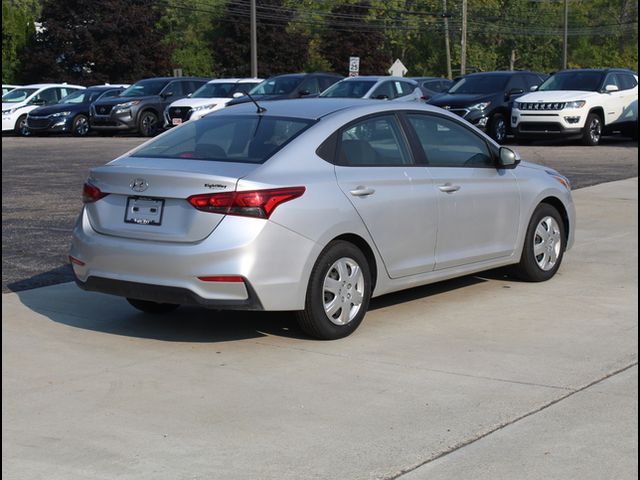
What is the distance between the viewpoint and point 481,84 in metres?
27.2

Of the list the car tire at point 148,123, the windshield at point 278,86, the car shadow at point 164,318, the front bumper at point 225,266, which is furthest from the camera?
the car tire at point 148,123

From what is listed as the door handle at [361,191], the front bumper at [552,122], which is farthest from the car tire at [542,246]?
the front bumper at [552,122]

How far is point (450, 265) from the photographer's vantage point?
8273mm

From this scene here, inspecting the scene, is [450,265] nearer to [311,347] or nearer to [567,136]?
[311,347]

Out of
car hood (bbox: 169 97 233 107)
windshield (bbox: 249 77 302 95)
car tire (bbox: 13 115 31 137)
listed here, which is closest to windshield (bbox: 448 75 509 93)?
windshield (bbox: 249 77 302 95)

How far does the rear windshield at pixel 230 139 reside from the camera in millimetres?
7413

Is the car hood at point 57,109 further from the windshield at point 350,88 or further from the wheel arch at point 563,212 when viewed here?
the wheel arch at point 563,212

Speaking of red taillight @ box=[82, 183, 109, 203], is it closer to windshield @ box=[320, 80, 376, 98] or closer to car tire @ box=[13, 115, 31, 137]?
windshield @ box=[320, 80, 376, 98]

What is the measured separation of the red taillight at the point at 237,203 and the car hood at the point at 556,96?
18814mm

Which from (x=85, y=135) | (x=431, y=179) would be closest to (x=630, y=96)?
(x=85, y=135)

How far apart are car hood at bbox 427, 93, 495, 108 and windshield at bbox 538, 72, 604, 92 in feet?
4.29

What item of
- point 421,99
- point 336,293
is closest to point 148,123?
point 421,99

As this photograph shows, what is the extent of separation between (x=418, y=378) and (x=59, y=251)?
5.24 meters

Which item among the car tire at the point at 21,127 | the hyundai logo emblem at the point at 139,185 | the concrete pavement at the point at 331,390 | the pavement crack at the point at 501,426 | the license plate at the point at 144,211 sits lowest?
the car tire at the point at 21,127
